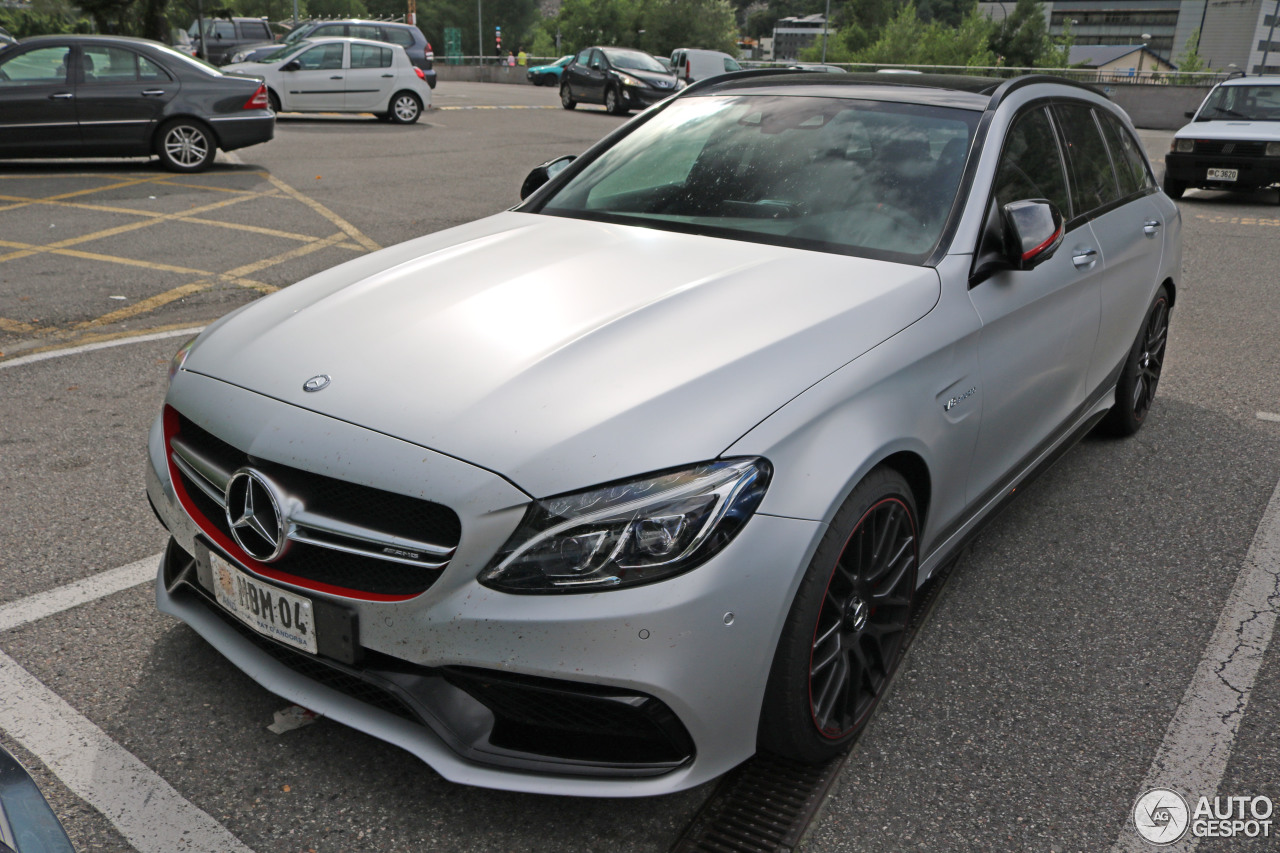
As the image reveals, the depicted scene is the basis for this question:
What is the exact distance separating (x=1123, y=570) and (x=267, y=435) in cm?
285

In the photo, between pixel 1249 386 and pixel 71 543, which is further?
pixel 1249 386

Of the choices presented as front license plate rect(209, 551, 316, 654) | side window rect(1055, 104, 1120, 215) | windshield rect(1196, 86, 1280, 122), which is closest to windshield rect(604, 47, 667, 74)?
windshield rect(1196, 86, 1280, 122)

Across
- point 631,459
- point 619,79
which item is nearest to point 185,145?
point 631,459

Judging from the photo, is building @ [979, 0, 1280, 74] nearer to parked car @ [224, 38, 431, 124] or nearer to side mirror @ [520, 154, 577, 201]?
parked car @ [224, 38, 431, 124]

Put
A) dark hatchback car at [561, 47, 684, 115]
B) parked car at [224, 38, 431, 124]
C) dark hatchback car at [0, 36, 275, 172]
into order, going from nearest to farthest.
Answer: dark hatchback car at [0, 36, 275, 172]
parked car at [224, 38, 431, 124]
dark hatchback car at [561, 47, 684, 115]

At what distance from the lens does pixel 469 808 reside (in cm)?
237

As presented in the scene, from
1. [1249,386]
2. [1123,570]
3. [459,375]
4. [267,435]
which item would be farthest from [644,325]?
[1249,386]

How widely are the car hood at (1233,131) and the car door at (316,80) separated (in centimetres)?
1344

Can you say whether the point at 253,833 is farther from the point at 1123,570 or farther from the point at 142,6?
the point at 142,6

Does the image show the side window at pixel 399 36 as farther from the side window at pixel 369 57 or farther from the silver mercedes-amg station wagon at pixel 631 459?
the silver mercedes-amg station wagon at pixel 631 459

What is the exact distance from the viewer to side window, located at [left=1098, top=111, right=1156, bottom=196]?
446 centimetres

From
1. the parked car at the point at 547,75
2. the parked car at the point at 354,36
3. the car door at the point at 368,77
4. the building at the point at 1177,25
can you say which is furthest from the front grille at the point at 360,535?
the building at the point at 1177,25

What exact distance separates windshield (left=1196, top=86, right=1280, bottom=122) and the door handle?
12.5 metres

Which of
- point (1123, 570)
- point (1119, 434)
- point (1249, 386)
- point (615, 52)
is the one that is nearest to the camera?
point (1123, 570)
